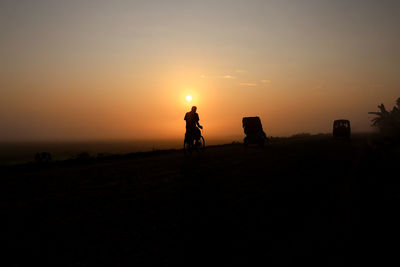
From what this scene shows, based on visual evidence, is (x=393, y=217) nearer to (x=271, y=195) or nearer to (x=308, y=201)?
(x=308, y=201)

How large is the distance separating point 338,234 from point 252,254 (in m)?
1.49

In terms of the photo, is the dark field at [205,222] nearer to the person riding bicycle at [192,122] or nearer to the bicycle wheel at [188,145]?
the person riding bicycle at [192,122]

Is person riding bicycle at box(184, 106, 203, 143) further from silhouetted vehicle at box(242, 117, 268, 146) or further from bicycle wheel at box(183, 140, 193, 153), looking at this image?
silhouetted vehicle at box(242, 117, 268, 146)

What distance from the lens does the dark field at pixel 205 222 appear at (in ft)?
12.5

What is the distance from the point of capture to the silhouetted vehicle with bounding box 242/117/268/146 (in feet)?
90.0

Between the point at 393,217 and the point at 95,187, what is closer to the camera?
the point at 393,217

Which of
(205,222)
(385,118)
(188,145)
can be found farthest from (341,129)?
(205,222)

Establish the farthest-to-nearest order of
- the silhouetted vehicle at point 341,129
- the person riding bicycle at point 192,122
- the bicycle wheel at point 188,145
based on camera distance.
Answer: the silhouetted vehicle at point 341,129 → the bicycle wheel at point 188,145 → the person riding bicycle at point 192,122

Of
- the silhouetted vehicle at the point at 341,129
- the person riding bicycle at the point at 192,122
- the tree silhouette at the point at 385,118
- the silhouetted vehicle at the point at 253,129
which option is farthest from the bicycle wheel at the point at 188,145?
the tree silhouette at the point at 385,118

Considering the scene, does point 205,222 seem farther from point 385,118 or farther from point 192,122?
point 385,118

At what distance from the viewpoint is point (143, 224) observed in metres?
5.10

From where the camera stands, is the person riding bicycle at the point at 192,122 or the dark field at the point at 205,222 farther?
the person riding bicycle at the point at 192,122

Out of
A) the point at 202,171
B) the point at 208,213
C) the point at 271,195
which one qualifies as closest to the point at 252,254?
the point at 208,213

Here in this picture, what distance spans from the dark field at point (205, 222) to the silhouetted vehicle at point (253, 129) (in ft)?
59.6
